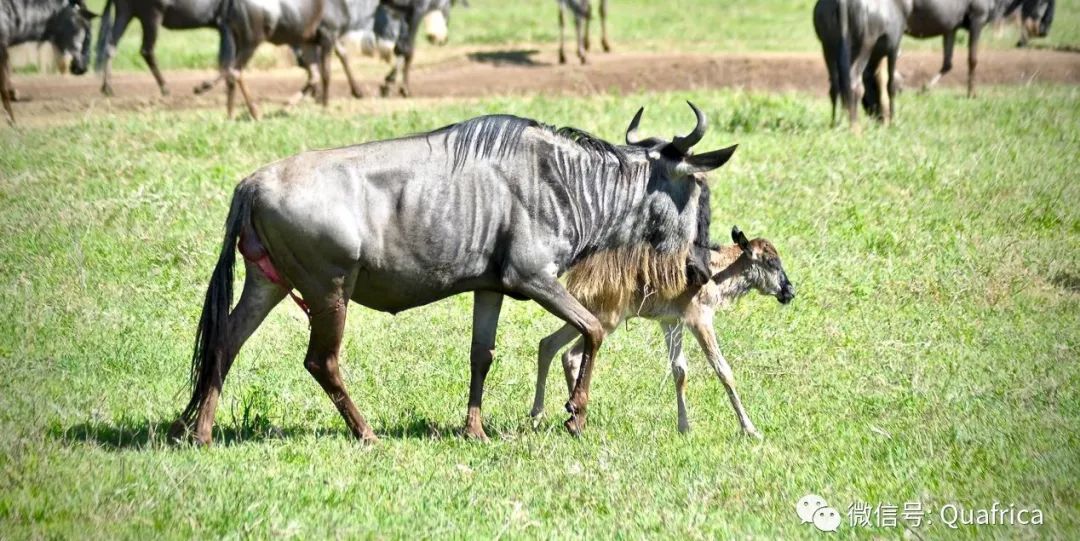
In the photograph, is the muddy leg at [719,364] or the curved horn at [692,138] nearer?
the curved horn at [692,138]

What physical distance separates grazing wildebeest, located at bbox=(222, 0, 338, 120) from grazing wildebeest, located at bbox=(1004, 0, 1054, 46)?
12.4 meters

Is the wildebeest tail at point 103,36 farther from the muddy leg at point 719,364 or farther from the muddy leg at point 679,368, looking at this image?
the muddy leg at point 719,364

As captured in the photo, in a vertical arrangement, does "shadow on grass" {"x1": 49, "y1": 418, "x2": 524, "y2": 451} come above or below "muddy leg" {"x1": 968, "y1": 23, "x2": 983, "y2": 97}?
below

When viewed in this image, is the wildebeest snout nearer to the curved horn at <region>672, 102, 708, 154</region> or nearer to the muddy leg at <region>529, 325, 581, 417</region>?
the curved horn at <region>672, 102, 708, 154</region>

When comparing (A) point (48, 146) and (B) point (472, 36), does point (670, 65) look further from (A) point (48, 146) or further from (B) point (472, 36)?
(A) point (48, 146)

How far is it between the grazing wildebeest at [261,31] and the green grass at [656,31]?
16.3 ft

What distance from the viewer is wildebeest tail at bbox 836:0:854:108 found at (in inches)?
600

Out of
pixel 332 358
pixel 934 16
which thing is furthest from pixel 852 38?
pixel 332 358

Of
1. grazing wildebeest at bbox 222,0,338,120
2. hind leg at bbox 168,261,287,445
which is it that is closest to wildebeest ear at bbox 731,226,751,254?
hind leg at bbox 168,261,287,445

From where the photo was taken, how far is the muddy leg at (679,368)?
25.6 feet

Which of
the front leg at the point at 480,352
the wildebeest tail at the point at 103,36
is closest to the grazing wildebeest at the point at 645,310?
the front leg at the point at 480,352

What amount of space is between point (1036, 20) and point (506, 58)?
9.34 metres

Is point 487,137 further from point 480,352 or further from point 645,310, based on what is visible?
point 645,310

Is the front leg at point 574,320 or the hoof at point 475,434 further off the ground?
the front leg at point 574,320
